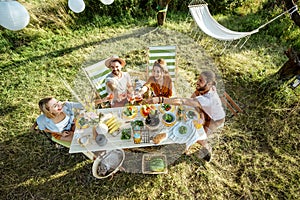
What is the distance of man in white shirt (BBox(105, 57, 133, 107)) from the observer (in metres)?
3.61

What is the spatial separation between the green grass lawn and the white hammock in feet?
2.69

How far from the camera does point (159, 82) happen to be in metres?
3.84

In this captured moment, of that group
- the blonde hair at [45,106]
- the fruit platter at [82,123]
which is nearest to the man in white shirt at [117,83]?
the fruit platter at [82,123]

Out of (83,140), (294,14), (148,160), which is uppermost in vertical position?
(294,14)

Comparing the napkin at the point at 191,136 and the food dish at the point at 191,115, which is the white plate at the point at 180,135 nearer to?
the napkin at the point at 191,136

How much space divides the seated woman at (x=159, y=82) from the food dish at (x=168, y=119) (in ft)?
2.65

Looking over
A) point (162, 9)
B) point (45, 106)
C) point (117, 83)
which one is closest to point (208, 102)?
point (117, 83)

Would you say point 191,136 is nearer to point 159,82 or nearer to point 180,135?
point 180,135

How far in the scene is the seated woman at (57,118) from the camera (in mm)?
A: 2836

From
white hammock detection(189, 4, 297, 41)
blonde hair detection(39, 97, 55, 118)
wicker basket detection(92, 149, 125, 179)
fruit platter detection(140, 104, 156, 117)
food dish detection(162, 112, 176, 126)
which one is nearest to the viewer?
blonde hair detection(39, 97, 55, 118)

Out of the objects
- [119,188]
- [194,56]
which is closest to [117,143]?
[119,188]

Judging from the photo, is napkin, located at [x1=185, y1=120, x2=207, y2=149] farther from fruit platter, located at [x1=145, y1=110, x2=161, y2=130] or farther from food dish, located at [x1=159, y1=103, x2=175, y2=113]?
fruit platter, located at [x1=145, y1=110, x2=161, y2=130]

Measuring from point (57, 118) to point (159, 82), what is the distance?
5.81 feet

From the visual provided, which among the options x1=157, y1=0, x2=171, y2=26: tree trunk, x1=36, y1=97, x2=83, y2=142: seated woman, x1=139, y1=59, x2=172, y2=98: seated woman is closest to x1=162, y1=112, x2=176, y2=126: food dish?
x1=139, y1=59, x2=172, y2=98: seated woman
